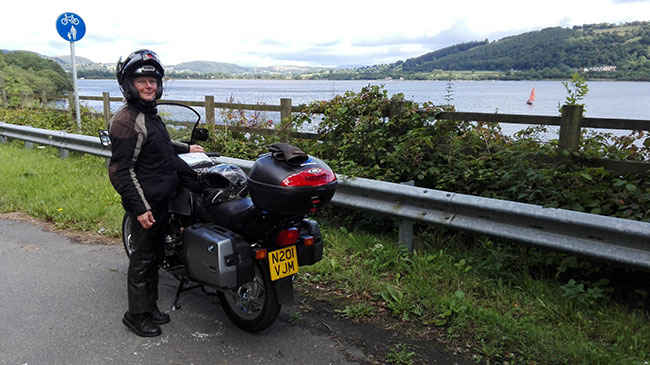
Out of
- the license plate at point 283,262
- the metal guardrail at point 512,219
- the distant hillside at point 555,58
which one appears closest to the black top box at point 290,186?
the license plate at point 283,262

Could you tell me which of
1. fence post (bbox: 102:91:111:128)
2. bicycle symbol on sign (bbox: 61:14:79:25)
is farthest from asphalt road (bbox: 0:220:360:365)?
fence post (bbox: 102:91:111:128)

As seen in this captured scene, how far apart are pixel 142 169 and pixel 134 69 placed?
66 cm

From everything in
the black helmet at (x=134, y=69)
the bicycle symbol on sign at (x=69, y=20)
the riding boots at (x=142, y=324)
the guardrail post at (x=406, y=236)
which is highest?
the bicycle symbol on sign at (x=69, y=20)

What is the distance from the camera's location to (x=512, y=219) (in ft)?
13.0

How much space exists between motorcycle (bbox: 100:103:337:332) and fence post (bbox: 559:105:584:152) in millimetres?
2965

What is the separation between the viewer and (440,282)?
4219mm

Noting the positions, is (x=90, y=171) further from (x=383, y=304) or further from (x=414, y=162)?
(x=383, y=304)

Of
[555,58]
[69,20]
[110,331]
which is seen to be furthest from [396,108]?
[555,58]

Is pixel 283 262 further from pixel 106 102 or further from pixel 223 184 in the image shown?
pixel 106 102

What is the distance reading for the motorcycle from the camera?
3098 millimetres

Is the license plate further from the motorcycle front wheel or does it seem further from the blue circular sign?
the blue circular sign

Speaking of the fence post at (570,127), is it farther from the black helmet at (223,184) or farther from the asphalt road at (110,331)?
the black helmet at (223,184)

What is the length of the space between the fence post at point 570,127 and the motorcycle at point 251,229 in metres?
2.96

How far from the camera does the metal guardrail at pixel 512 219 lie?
3.39 metres
